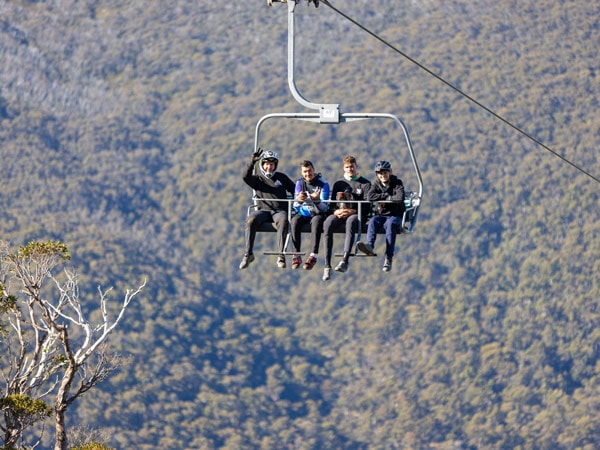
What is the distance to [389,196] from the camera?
2367cm

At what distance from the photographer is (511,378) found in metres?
170

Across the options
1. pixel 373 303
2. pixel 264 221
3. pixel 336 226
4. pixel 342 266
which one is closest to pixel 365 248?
pixel 342 266

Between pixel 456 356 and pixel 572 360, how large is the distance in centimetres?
1230

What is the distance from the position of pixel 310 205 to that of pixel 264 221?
69 cm

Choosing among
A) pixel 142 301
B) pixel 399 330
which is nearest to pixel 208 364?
pixel 142 301

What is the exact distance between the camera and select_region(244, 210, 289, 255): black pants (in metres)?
23.2

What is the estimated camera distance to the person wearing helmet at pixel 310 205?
2330cm

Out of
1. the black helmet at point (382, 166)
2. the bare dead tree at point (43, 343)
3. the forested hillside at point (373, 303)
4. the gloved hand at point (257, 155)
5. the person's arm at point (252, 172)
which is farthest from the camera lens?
the forested hillside at point (373, 303)

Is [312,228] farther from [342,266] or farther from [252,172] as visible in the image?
[252,172]

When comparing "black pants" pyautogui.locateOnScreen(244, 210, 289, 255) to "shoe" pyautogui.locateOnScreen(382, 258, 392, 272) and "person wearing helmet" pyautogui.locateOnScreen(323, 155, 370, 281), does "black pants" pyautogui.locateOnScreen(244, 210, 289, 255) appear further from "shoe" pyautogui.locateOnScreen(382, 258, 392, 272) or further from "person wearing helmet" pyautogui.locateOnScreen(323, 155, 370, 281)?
"shoe" pyautogui.locateOnScreen(382, 258, 392, 272)

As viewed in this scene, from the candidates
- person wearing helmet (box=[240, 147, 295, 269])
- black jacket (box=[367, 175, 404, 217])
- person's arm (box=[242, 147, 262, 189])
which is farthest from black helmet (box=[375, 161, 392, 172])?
person's arm (box=[242, 147, 262, 189])

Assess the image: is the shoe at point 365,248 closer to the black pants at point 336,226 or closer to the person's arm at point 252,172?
the black pants at point 336,226

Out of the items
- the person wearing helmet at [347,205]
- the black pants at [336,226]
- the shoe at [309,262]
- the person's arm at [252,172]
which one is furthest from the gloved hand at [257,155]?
the shoe at [309,262]

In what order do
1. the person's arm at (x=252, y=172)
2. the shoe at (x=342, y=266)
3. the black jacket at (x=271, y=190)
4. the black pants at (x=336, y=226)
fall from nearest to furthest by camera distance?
the shoe at (x=342, y=266)
the person's arm at (x=252, y=172)
the black pants at (x=336, y=226)
the black jacket at (x=271, y=190)
